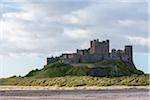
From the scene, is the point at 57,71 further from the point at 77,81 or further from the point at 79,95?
the point at 79,95

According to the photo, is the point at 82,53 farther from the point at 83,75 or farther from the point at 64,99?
the point at 64,99

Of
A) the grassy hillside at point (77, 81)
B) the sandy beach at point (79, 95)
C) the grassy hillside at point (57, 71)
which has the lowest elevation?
the grassy hillside at point (77, 81)

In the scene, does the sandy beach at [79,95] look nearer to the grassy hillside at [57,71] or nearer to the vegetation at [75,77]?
the vegetation at [75,77]

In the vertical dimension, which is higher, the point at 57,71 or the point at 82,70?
the point at 82,70

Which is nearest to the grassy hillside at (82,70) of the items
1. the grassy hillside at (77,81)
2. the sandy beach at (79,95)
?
the grassy hillside at (77,81)

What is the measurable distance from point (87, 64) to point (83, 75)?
2322 millimetres

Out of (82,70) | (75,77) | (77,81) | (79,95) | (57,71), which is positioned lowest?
(77,81)

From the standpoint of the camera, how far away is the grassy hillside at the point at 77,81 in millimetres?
68812

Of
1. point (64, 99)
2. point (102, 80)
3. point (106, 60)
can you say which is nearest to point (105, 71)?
point (106, 60)

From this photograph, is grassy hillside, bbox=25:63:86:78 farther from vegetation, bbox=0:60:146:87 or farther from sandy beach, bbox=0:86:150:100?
sandy beach, bbox=0:86:150:100

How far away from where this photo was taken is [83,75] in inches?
3189

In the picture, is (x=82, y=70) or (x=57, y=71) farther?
(x=82, y=70)

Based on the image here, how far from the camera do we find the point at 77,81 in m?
74.1

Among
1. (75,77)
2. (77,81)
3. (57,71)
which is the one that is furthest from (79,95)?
(57,71)
